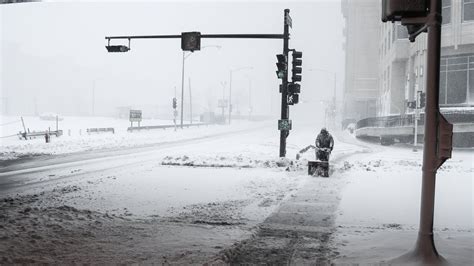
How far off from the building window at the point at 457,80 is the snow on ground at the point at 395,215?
23.1m

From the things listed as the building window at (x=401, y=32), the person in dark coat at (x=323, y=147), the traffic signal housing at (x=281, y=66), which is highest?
the building window at (x=401, y=32)

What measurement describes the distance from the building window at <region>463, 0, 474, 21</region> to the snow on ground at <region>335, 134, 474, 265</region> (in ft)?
80.1

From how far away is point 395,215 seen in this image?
952cm

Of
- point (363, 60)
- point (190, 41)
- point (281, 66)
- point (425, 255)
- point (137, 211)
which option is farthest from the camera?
point (363, 60)

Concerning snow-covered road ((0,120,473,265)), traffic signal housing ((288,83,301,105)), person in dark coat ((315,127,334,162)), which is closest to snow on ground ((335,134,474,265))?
snow-covered road ((0,120,473,265))

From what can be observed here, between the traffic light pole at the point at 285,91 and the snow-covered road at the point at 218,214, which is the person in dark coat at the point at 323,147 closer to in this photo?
the snow-covered road at the point at 218,214

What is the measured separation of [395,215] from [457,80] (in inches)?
1289

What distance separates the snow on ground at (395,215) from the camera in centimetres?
668

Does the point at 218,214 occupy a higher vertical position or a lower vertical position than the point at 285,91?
lower

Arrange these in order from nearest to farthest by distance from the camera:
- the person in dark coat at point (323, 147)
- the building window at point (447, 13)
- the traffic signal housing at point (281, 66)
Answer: the person in dark coat at point (323, 147) < the traffic signal housing at point (281, 66) < the building window at point (447, 13)

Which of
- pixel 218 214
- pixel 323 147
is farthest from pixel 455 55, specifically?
pixel 218 214

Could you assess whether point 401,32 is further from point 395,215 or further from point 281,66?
point 395,215

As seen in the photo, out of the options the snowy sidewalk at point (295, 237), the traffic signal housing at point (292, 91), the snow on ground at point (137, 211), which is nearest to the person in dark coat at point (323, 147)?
the snow on ground at point (137, 211)

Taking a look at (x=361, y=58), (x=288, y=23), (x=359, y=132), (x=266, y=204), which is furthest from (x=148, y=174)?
(x=361, y=58)
